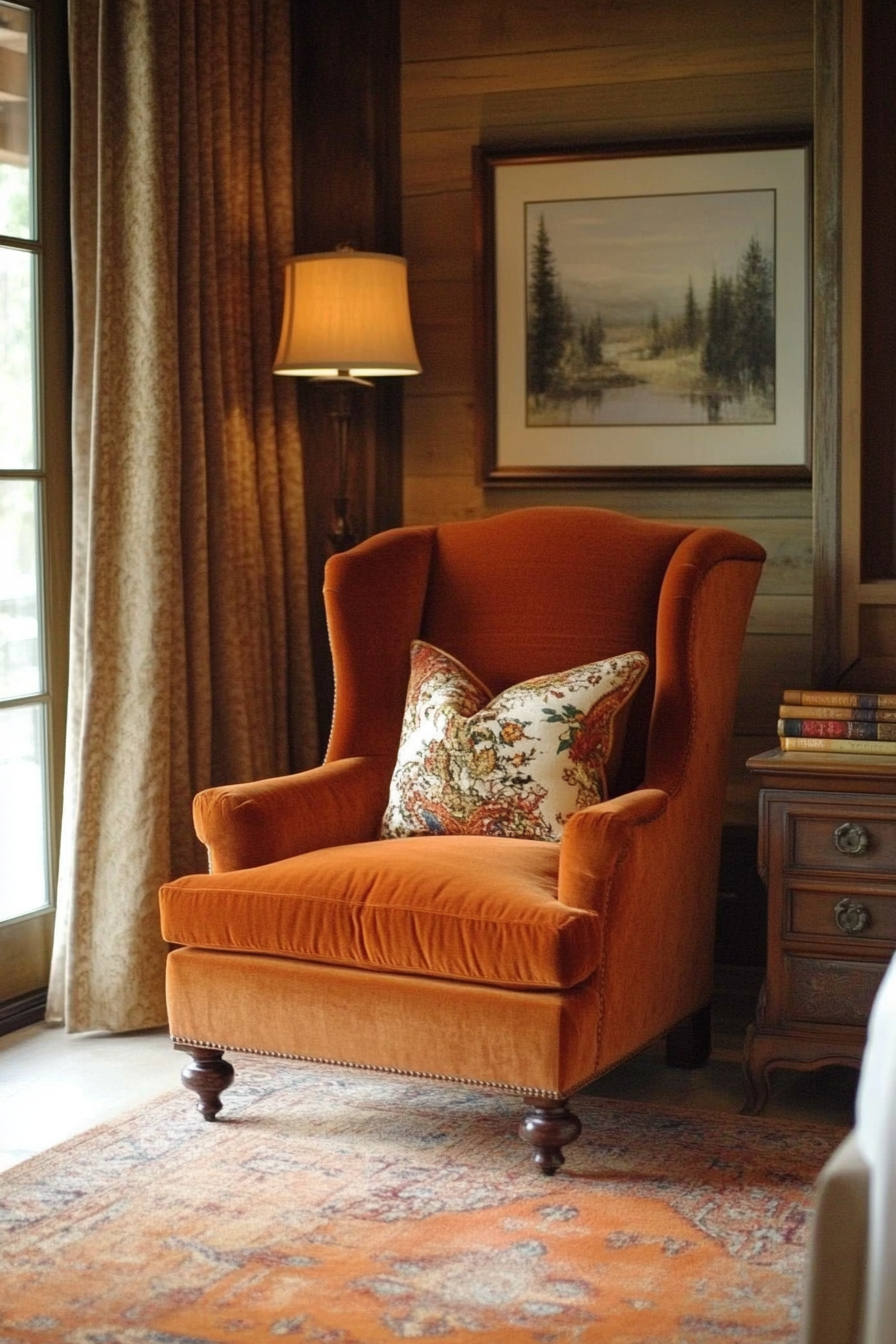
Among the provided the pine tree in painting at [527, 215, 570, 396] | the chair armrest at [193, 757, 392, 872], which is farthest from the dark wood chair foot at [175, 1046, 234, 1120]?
the pine tree in painting at [527, 215, 570, 396]

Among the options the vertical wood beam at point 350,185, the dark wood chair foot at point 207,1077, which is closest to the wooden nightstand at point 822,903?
the dark wood chair foot at point 207,1077

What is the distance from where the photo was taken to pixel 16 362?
3605 mm

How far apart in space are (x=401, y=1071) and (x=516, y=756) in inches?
24.2

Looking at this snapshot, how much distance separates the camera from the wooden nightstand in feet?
9.68

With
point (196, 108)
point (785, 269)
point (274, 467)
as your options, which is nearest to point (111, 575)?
point (274, 467)

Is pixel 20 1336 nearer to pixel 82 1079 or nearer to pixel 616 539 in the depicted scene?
pixel 82 1079

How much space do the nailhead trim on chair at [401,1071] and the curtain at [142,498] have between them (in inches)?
25.3

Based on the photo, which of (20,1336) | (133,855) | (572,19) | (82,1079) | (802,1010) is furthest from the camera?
(572,19)

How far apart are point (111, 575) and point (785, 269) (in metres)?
1.62

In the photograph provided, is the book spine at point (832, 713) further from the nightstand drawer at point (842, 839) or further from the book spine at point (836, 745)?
the nightstand drawer at point (842, 839)

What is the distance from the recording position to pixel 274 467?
3963mm

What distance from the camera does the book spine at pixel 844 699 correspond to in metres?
3.05

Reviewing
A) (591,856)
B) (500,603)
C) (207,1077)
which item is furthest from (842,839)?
(207,1077)

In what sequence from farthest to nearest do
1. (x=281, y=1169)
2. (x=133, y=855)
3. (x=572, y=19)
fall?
(x=572, y=19) < (x=133, y=855) < (x=281, y=1169)
